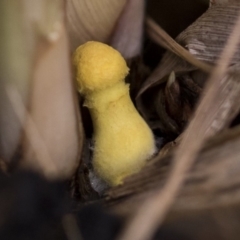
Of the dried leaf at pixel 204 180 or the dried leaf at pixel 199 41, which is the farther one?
the dried leaf at pixel 199 41

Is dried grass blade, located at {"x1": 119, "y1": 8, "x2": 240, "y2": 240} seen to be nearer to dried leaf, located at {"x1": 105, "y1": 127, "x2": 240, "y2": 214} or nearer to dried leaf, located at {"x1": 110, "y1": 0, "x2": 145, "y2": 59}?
dried leaf, located at {"x1": 105, "y1": 127, "x2": 240, "y2": 214}

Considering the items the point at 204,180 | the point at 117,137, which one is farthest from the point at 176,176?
the point at 117,137

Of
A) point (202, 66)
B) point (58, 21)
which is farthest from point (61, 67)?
point (202, 66)

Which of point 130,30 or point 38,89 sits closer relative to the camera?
point 38,89

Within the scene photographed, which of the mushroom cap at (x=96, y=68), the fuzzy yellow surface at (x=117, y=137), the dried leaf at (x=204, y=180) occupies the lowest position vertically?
the fuzzy yellow surface at (x=117, y=137)

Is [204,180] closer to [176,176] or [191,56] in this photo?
[176,176]

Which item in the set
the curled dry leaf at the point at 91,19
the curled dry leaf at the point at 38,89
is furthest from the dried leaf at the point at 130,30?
the curled dry leaf at the point at 38,89

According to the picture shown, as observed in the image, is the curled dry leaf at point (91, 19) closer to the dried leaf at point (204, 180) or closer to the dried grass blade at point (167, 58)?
the dried grass blade at point (167, 58)
